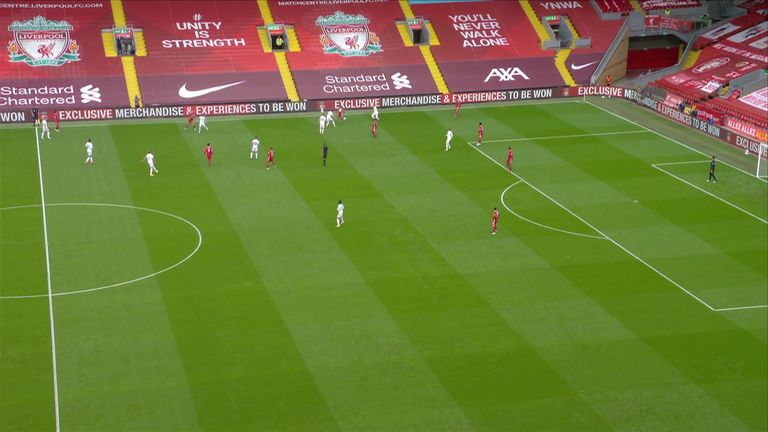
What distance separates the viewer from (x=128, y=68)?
7138 cm

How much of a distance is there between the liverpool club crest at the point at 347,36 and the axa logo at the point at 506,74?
347 inches

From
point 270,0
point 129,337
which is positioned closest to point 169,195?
point 129,337

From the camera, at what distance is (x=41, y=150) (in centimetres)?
5922

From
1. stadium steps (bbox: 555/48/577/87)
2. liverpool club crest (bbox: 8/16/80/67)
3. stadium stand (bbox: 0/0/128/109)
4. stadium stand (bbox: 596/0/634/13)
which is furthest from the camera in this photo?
stadium stand (bbox: 596/0/634/13)

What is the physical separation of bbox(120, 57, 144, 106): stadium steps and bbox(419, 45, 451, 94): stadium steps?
21646mm

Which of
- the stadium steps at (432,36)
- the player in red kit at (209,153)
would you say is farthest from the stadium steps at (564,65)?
the player in red kit at (209,153)

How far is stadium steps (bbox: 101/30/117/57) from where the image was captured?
7244 centimetres

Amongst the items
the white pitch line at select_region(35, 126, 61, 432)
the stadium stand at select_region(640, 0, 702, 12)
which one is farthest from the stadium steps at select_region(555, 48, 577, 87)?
the white pitch line at select_region(35, 126, 61, 432)

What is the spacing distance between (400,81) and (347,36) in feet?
21.3

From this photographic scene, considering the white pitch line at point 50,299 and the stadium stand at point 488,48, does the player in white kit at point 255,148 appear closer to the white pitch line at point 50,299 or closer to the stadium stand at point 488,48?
the white pitch line at point 50,299

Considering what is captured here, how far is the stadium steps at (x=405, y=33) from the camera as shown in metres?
79.1

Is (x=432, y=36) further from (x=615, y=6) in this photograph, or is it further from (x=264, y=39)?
(x=615, y=6)

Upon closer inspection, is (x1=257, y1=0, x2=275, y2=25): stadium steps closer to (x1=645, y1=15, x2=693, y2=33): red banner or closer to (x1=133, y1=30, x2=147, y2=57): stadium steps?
(x1=133, y1=30, x2=147, y2=57): stadium steps

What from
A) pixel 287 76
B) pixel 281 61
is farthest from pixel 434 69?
pixel 281 61
